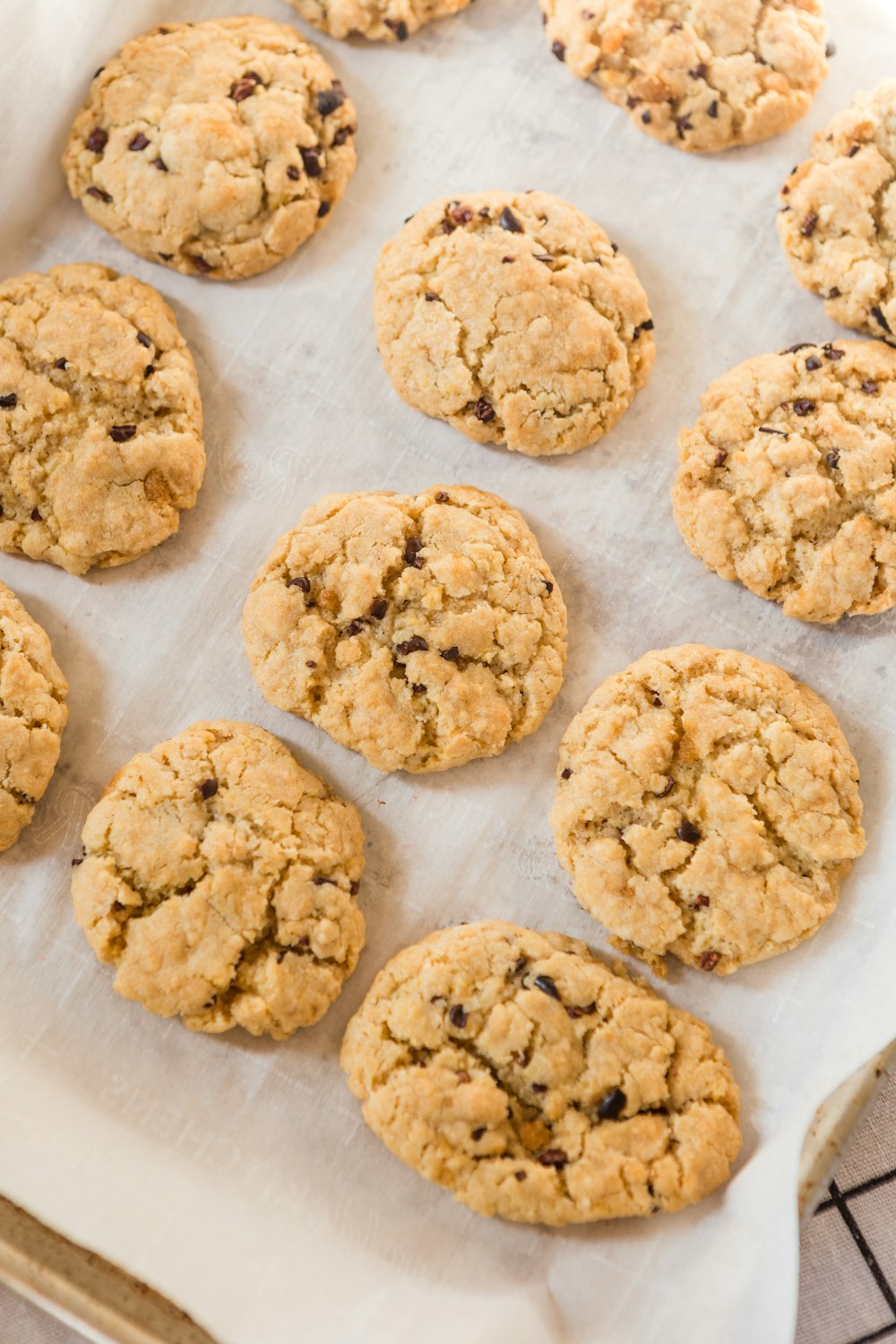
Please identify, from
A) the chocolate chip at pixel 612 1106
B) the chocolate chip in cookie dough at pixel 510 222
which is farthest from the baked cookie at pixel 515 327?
the chocolate chip at pixel 612 1106

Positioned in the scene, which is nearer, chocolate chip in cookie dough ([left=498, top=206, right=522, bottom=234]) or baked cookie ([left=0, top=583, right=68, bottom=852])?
baked cookie ([left=0, top=583, right=68, bottom=852])

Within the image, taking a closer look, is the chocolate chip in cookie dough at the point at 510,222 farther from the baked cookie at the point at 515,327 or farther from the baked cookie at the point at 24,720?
the baked cookie at the point at 24,720

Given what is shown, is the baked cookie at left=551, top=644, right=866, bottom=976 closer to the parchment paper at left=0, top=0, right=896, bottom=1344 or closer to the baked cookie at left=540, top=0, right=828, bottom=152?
the parchment paper at left=0, top=0, right=896, bottom=1344

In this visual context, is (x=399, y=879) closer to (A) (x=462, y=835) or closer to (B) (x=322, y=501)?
(A) (x=462, y=835)

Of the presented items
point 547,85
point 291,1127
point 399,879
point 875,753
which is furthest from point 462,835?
point 547,85

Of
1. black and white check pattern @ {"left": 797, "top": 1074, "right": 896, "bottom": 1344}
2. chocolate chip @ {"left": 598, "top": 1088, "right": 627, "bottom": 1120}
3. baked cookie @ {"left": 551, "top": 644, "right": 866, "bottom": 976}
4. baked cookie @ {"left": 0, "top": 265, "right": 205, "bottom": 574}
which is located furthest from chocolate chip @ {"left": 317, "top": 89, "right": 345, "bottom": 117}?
black and white check pattern @ {"left": 797, "top": 1074, "right": 896, "bottom": 1344}

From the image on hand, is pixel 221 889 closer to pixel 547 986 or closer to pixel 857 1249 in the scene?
pixel 547 986
